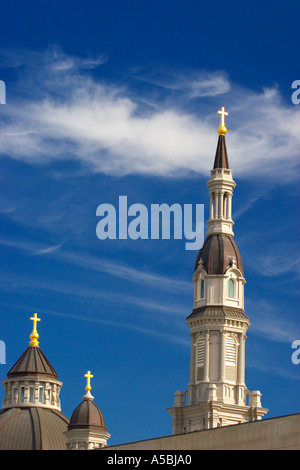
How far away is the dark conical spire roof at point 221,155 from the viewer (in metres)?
134

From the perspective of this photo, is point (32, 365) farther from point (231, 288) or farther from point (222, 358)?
point (222, 358)

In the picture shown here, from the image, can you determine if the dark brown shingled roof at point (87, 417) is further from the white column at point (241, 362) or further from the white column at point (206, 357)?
the white column at point (241, 362)

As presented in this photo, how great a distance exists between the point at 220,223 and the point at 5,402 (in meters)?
32.9

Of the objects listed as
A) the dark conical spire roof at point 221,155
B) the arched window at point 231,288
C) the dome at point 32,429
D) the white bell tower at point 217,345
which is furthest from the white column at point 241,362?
the dome at point 32,429

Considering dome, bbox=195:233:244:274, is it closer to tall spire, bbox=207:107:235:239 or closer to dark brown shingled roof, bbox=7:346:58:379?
tall spire, bbox=207:107:235:239

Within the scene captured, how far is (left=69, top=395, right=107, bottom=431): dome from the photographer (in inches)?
4843

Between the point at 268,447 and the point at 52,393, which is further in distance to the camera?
the point at 52,393

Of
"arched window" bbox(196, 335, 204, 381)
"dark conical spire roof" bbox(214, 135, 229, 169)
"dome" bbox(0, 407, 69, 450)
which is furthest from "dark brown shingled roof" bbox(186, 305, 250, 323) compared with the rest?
"dome" bbox(0, 407, 69, 450)
